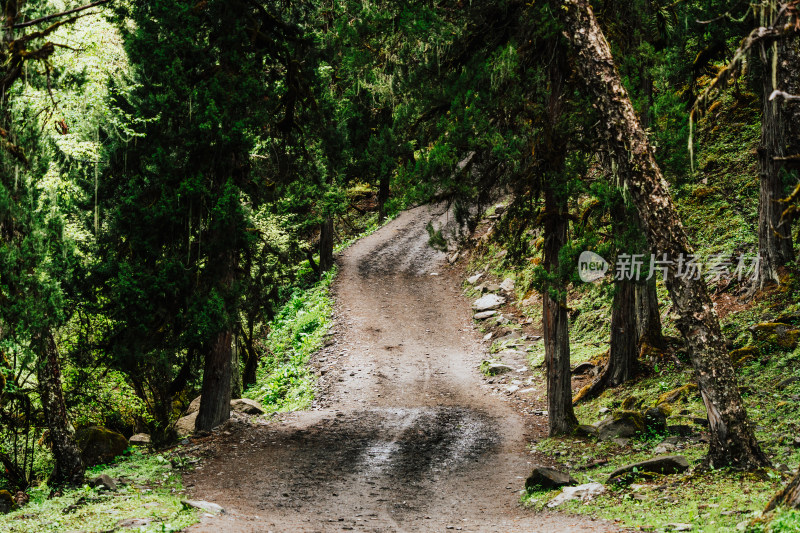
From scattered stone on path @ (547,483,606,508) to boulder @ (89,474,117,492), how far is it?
6.08m

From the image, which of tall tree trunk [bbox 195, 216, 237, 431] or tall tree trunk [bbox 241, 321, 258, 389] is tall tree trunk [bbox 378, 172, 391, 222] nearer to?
tall tree trunk [bbox 241, 321, 258, 389]

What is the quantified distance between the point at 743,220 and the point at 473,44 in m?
8.70

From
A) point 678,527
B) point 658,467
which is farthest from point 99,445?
point 678,527

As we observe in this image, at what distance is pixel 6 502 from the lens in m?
9.38

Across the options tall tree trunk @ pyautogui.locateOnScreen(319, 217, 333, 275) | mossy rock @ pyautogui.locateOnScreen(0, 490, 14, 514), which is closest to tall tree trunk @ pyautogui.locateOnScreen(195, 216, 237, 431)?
mossy rock @ pyautogui.locateOnScreen(0, 490, 14, 514)

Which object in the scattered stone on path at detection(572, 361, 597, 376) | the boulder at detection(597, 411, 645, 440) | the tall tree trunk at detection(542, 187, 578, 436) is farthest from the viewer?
the scattered stone on path at detection(572, 361, 597, 376)

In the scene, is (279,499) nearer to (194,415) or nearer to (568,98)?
(194,415)

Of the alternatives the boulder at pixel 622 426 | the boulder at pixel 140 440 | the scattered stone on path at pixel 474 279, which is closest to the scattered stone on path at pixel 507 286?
the scattered stone on path at pixel 474 279

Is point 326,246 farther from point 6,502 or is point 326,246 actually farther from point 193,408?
point 6,502

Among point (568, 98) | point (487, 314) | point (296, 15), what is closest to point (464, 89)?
point (568, 98)

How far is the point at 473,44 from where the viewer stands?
38.1 ft

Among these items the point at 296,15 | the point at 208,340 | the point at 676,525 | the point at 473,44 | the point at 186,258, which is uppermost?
the point at 296,15

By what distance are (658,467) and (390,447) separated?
504 cm

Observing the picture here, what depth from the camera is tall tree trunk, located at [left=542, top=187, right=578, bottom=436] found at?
10.9m
